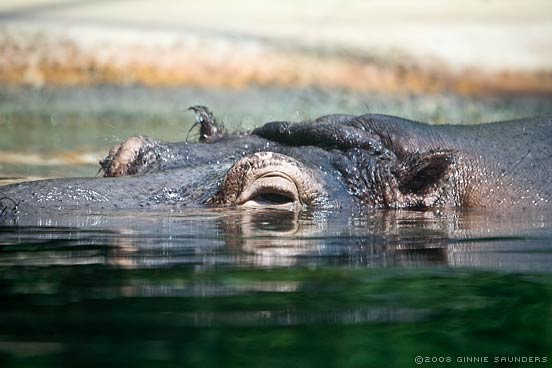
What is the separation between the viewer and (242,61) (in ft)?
46.0

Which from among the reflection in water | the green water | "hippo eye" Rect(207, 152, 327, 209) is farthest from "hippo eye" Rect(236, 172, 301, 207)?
the green water

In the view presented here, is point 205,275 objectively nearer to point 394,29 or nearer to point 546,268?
point 546,268

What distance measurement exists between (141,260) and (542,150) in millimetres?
3007

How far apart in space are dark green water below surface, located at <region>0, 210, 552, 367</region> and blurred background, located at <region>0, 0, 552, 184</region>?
9.25 m

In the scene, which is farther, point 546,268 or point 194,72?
point 194,72

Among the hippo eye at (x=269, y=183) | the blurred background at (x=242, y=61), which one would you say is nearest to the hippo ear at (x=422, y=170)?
the hippo eye at (x=269, y=183)

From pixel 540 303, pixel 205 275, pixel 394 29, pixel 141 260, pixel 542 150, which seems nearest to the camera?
pixel 540 303

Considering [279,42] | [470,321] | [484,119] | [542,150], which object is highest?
[279,42]

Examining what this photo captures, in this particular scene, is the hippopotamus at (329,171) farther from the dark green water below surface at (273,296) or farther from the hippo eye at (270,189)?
the dark green water below surface at (273,296)

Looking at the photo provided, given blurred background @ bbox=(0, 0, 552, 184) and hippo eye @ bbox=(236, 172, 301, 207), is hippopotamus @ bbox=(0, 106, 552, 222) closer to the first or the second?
hippo eye @ bbox=(236, 172, 301, 207)

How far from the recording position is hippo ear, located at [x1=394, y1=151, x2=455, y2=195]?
19.1ft

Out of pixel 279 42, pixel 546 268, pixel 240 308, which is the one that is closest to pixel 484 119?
pixel 279 42

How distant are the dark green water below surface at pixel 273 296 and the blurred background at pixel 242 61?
9251mm

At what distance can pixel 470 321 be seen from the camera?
2.62m
